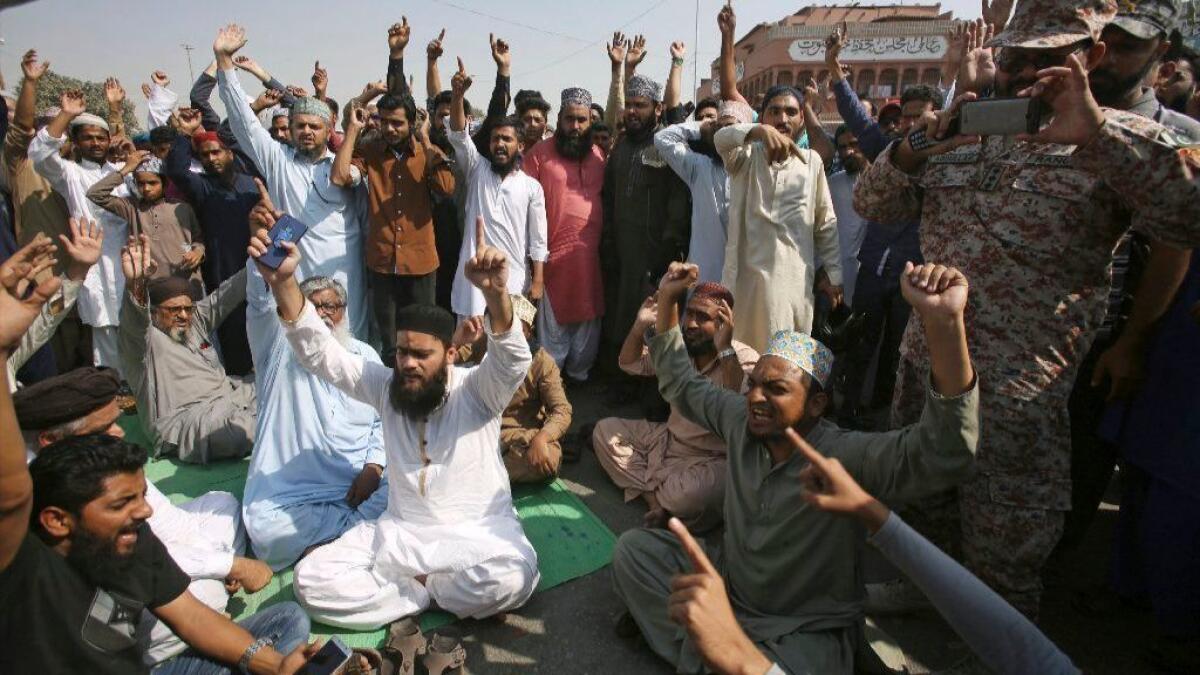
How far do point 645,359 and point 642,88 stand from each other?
230 centimetres

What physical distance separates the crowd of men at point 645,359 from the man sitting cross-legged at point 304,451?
0.02 m

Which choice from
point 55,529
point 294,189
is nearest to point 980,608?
point 55,529

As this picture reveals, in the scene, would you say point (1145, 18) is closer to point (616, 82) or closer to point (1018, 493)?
point (1018, 493)

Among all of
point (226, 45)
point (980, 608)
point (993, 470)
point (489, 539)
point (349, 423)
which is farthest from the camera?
point (226, 45)

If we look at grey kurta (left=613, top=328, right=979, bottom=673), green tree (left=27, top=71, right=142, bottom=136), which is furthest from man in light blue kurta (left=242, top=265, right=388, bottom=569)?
green tree (left=27, top=71, right=142, bottom=136)

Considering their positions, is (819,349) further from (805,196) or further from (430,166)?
(430,166)

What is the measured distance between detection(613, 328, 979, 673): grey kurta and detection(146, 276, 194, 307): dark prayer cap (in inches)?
135

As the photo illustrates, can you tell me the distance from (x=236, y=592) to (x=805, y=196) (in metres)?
3.69

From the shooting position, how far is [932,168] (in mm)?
2480

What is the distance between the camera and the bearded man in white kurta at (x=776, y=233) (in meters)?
3.90

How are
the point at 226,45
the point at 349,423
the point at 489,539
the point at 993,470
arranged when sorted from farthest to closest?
the point at 226,45, the point at 349,423, the point at 489,539, the point at 993,470

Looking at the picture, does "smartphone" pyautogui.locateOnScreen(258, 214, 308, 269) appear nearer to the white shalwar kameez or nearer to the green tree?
the white shalwar kameez

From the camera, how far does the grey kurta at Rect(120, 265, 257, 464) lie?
4203 mm

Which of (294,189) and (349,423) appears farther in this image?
(294,189)
